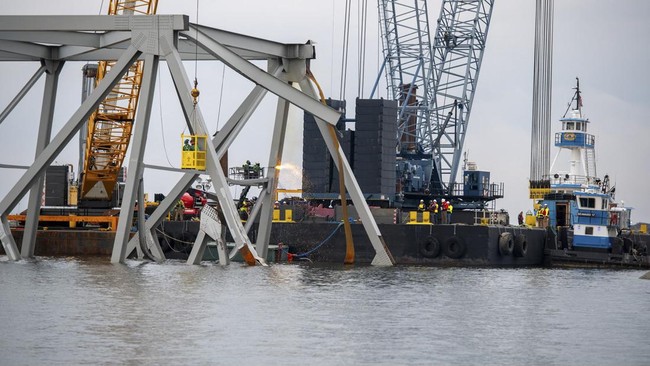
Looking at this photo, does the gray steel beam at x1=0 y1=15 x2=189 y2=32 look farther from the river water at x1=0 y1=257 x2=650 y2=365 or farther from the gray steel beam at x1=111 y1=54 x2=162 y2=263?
the river water at x1=0 y1=257 x2=650 y2=365

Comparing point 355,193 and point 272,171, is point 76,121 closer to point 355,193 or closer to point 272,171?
point 272,171

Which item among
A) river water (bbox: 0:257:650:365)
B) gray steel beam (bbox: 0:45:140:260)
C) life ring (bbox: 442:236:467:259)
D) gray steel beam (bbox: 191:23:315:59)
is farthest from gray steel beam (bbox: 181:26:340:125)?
life ring (bbox: 442:236:467:259)

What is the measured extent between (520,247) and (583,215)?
586 cm

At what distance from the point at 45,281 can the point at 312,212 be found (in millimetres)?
36282

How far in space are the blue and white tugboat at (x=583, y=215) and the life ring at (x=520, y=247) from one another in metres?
2.52

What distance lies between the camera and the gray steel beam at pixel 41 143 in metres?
73.0

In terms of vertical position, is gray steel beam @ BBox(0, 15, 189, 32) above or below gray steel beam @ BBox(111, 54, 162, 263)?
above

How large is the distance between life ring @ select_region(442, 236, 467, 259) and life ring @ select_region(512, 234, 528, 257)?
216 inches

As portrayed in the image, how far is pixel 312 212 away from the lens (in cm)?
9156

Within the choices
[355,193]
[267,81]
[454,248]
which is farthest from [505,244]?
[267,81]

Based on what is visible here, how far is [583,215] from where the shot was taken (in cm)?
9425

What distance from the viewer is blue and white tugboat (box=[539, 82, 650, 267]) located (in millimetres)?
92250

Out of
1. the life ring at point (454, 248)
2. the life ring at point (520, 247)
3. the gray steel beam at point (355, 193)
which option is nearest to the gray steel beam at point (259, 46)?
the gray steel beam at point (355, 193)

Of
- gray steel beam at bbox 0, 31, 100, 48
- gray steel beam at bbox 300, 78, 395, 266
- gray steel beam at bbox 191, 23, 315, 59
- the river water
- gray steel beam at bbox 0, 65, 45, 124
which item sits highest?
gray steel beam at bbox 191, 23, 315, 59
